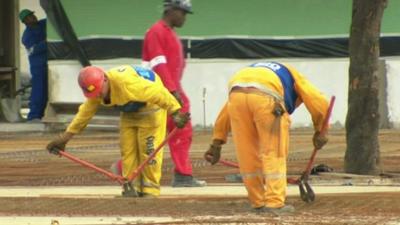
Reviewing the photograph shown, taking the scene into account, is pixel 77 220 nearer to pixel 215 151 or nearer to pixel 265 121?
pixel 215 151

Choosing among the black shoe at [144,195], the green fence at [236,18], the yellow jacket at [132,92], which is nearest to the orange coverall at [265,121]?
the yellow jacket at [132,92]

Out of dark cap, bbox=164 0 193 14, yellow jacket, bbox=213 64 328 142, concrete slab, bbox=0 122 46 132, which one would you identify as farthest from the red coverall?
concrete slab, bbox=0 122 46 132

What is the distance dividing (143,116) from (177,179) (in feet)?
4.82

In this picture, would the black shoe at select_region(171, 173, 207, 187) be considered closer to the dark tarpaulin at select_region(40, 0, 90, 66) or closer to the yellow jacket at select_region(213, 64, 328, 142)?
Answer: the yellow jacket at select_region(213, 64, 328, 142)

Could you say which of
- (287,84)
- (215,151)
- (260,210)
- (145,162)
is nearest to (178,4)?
(145,162)

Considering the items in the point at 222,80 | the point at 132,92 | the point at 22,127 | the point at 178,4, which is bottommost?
the point at 22,127

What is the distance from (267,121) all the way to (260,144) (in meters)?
0.22

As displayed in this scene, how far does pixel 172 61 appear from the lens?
11.7m

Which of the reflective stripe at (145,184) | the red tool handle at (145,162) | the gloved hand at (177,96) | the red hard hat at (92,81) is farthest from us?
the gloved hand at (177,96)

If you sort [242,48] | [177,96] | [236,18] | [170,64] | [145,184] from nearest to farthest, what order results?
[145,184] → [177,96] → [170,64] → [236,18] → [242,48]

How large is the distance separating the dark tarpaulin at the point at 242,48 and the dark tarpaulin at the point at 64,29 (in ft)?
0.29

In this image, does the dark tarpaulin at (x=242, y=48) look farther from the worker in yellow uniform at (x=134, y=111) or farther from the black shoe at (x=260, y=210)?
the black shoe at (x=260, y=210)

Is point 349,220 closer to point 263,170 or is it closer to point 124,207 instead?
point 263,170

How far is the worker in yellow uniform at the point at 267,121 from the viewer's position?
893 cm
